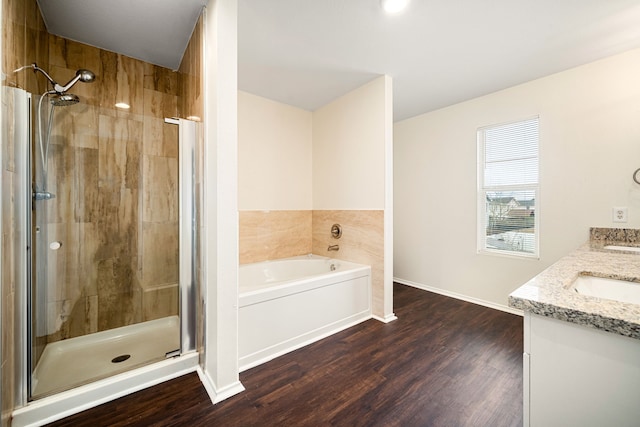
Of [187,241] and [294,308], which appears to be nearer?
[187,241]

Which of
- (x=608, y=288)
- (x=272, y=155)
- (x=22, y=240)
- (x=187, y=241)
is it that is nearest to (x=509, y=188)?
(x=608, y=288)

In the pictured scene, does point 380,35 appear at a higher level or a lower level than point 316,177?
higher

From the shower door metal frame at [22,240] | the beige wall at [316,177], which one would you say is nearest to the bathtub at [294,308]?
the beige wall at [316,177]

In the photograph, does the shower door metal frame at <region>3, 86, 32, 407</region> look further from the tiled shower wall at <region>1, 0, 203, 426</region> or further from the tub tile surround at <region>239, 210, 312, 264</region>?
the tub tile surround at <region>239, 210, 312, 264</region>

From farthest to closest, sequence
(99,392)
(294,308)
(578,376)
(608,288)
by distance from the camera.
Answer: (294,308)
(99,392)
(608,288)
(578,376)

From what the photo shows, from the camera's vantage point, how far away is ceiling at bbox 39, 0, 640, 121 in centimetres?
173

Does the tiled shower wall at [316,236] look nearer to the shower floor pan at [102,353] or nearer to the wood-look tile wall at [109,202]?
the wood-look tile wall at [109,202]

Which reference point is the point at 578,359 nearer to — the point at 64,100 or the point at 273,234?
the point at 273,234

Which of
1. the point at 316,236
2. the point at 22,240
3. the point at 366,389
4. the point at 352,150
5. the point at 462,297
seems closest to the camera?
the point at 22,240

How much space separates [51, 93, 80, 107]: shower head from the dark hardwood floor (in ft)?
6.88

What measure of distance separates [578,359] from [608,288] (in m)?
0.65

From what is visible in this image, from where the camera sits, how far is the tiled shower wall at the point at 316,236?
2732mm

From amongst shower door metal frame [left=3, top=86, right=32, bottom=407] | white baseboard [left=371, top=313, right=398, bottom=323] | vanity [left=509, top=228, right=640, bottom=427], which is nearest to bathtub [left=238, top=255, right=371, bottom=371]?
white baseboard [left=371, top=313, right=398, bottom=323]

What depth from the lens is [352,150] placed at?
9.87 feet
